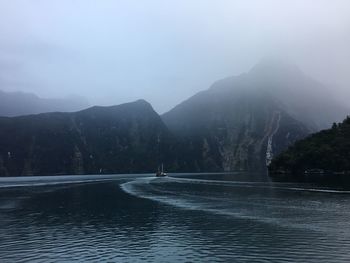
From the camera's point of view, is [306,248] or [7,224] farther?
[7,224]

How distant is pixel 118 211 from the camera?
8362cm

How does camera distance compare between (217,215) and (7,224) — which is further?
(217,215)

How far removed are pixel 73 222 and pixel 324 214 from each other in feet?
127

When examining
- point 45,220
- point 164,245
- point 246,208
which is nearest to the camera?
point 164,245

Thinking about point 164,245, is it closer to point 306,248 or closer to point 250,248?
point 250,248

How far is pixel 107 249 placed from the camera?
45562mm

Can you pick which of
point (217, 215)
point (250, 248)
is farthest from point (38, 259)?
point (217, 215)

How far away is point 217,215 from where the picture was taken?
7219 centimetres

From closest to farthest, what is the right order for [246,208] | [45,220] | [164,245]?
[164,245], [45,220], [246,208]

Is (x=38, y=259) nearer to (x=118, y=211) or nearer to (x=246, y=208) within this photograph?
(x=118, y=211)

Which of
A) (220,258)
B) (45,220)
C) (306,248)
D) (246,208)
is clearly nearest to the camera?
(220,258)

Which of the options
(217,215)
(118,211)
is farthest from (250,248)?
(118,211)

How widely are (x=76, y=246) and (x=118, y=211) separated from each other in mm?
36387

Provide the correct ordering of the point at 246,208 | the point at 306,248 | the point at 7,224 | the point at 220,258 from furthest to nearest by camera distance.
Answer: the point at 246,208 < the point at 7,224 < the point at 306,248 < the point at 220,258
